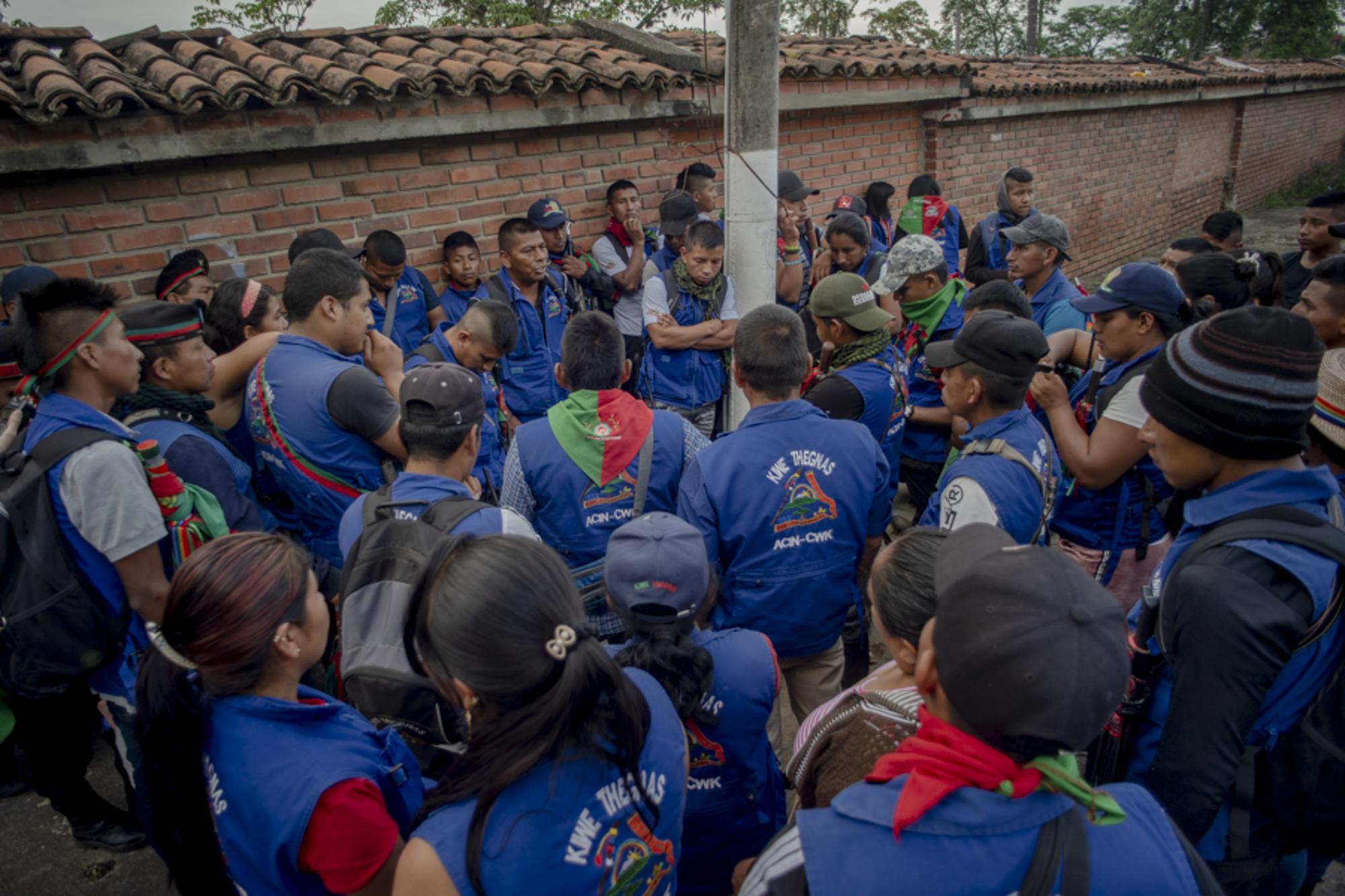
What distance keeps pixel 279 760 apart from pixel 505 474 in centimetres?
151

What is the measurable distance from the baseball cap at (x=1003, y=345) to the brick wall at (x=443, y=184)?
11.9ft

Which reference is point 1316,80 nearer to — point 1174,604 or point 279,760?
point 1174,604

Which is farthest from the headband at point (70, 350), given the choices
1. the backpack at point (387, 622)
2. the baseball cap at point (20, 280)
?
the baseball cap at point (20, 280)

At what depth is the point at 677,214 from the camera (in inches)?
215

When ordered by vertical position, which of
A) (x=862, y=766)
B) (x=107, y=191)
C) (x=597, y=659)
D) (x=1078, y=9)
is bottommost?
(x=862, y=766)

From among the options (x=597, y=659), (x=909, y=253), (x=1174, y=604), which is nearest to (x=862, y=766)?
(x=597, y=659)

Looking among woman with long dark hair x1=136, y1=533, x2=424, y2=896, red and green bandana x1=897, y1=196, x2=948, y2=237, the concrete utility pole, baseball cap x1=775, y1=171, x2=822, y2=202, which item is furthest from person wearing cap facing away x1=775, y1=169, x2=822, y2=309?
woman with long dark hair x1=136, y1=533, x2=424, y2=896

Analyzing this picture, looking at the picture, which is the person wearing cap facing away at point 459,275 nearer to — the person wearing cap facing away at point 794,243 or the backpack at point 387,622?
the person wearing cap facing away at point 794,243

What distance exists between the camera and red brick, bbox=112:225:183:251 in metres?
3.99

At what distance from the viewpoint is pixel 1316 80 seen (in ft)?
55.6

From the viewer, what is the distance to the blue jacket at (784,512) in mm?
2623

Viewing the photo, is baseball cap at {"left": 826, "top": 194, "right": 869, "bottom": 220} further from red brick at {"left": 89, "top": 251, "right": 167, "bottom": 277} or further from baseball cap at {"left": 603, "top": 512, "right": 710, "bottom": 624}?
baseball cap at {"left": 603, "top": 512, "right": 710, "bottom": 624}

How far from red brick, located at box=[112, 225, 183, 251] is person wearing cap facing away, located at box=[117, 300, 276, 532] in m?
1.44

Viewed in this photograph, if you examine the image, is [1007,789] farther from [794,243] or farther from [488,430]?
[794,243]
